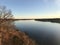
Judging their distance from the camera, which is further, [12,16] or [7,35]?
[12,16]

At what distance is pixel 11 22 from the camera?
10.8 m

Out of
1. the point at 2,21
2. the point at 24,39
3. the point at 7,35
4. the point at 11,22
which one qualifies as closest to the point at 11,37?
the point at 7,35

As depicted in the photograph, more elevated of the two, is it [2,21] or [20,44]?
[2,21]

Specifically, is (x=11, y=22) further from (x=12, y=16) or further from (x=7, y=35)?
(x=7, y=35)

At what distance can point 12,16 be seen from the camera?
1078 centimetres

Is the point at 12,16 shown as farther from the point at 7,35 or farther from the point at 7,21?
the point at 7,35

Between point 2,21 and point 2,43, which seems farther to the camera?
point 2,21

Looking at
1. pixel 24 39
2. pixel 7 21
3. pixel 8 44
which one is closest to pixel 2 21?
pixel 7 21

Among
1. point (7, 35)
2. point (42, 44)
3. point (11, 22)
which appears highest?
point (11, 22)

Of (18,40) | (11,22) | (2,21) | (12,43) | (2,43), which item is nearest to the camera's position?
(2,43)

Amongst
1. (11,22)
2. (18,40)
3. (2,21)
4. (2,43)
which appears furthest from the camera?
(11,22)

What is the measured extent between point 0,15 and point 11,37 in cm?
365

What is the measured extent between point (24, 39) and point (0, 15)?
3.55m

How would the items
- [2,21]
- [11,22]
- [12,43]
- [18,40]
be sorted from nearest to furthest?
[12,43] → [18,40] → [2,21] → [11,22]
